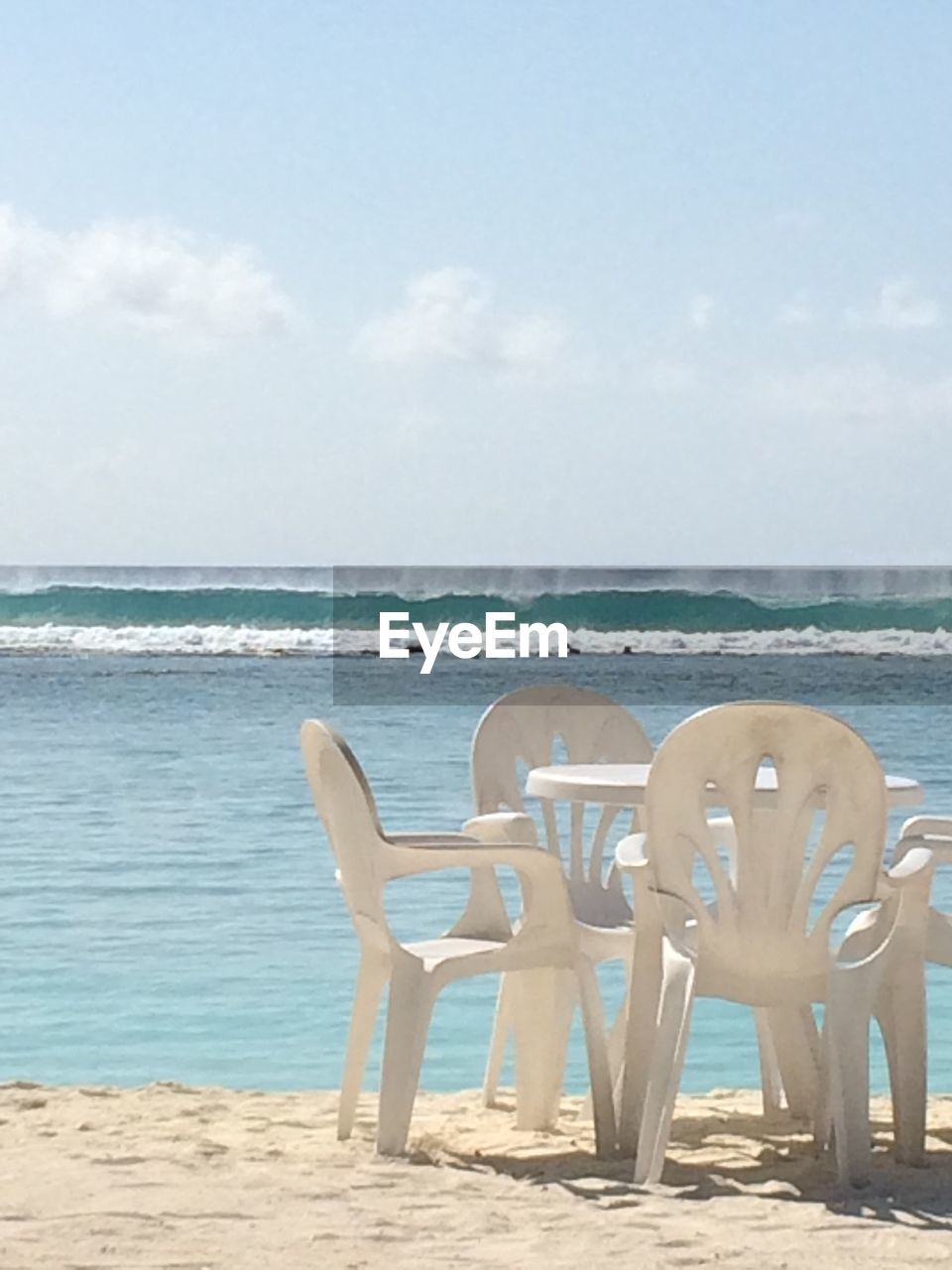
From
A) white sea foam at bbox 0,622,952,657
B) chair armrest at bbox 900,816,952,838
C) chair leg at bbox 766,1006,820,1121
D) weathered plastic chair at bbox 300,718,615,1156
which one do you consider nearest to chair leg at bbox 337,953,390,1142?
weathered plastic chair at bbox 300,718,615,1156

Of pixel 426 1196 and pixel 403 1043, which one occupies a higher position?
pixel 403 1043

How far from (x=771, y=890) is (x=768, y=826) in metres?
0.12

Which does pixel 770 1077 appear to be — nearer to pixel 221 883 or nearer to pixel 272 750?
pixel 221 883

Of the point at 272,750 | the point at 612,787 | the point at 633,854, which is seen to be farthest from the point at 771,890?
the point at 272,750

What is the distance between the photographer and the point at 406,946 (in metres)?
4.12

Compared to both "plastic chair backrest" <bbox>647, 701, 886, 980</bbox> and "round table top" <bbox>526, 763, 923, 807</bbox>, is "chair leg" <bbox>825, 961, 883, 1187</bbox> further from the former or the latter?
"round table top" <bbox>526, 763, 923, 807</bbox>

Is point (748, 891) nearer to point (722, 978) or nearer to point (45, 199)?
point (722, 978)

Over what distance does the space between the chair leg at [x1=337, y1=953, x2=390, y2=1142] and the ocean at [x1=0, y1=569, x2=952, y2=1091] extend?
3.12 ft

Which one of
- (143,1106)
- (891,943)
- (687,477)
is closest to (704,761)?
(891,943)

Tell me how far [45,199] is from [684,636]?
1401 centimetres

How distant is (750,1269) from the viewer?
3145 mm

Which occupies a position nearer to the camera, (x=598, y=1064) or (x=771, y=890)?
(x=771, y=890)

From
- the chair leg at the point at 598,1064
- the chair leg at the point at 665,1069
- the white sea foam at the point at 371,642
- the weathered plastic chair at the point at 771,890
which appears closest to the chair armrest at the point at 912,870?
the weathered plastic chair at the point at 771,890

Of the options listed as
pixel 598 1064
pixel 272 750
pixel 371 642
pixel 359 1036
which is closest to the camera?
pixel 598 1064
